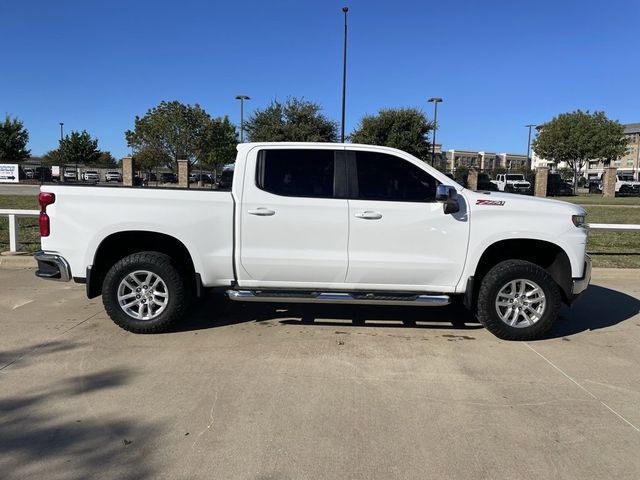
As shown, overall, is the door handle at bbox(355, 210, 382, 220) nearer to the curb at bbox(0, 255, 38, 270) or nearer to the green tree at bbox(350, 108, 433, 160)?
the curb at bbox(0, 255, 38, 270)

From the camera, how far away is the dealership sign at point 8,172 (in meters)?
29.8

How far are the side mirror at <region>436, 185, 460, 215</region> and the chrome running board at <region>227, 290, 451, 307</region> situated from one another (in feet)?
2.94

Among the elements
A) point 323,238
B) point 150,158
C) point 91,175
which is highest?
point 150,158

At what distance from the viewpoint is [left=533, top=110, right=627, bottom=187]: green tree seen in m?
50.8

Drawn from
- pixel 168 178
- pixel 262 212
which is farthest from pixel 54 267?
pixel 168 178

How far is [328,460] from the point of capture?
3.15m

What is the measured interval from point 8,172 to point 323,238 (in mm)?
30873

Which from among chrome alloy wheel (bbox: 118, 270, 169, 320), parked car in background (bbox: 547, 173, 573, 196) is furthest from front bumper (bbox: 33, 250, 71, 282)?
parked car in background (bbox: 547, 173, 573, 196)

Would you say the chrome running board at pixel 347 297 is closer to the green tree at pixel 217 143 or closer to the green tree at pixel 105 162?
the green tree at pixel 217 143

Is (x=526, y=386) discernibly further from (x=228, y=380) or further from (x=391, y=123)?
(x=391, y=123)

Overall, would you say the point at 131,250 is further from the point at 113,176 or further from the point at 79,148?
the point at 79,148

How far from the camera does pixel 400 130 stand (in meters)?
39.8

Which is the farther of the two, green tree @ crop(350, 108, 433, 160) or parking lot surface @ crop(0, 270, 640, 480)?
green tree @ crop(350, 108, 433, 160)

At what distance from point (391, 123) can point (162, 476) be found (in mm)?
38940
